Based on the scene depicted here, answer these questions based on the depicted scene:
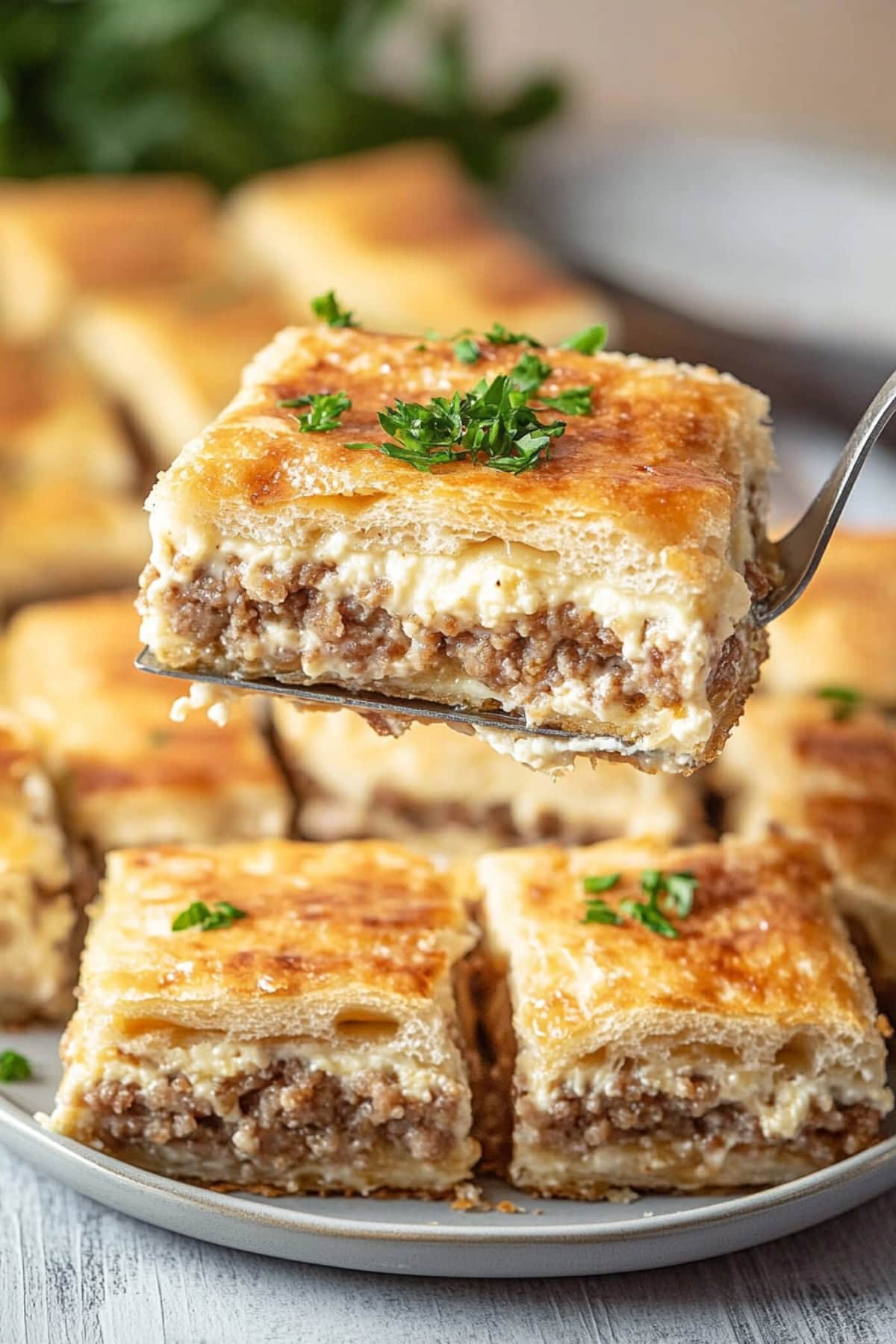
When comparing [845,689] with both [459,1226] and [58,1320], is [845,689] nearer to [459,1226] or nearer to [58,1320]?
[459,1226]

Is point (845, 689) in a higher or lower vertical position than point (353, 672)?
lower

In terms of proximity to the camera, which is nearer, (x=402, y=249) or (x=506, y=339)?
(x=506, y=339)

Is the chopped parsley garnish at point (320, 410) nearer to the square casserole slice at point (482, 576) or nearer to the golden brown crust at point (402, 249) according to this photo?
the square casserole slice at point (482, 576)

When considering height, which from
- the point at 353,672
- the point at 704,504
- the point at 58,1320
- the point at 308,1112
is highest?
the point at 704,504

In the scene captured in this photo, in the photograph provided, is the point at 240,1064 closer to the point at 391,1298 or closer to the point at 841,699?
the point at 391,1298

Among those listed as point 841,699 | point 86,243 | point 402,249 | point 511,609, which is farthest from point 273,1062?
point 86,243

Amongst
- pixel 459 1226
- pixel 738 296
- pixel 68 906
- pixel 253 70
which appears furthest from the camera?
pixel 253 70

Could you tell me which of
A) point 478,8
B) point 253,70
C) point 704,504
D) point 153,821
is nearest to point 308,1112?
point 153,821
